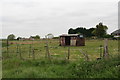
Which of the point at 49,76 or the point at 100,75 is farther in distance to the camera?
the point at 49,76

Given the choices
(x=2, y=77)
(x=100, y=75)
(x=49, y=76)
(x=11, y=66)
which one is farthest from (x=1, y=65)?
(x=100, y=75)

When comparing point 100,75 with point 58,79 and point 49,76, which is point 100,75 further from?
point 49,76

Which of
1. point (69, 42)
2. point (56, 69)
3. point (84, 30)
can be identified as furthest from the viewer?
point (84, 30)

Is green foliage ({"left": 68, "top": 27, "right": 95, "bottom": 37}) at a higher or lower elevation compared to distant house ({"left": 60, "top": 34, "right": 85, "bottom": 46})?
higher

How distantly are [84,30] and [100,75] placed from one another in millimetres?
80362

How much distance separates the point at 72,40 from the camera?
3195 cm

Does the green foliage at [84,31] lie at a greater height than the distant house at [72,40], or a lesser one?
greater

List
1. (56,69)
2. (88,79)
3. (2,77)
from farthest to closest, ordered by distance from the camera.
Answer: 1. (56,69)
2. (2,77)
3. (88,79)

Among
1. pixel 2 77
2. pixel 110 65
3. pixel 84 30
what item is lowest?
pixel 2 77

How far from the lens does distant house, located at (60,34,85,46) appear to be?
104 ft

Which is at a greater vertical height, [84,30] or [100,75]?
[84,30]

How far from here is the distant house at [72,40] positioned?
104ft

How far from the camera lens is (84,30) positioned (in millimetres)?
85062

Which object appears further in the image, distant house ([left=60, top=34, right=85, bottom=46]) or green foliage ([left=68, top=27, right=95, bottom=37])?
green foliage ([left=68, top=27, right=95, bottom=37])
